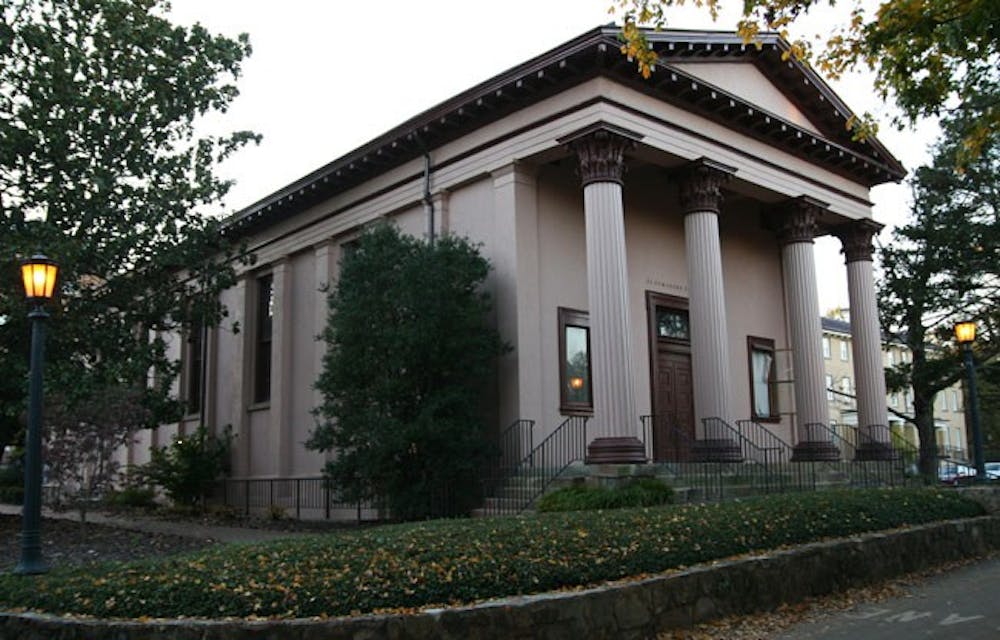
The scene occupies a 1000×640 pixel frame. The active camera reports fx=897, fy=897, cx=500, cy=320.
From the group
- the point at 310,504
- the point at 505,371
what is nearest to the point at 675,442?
the point at 505,371

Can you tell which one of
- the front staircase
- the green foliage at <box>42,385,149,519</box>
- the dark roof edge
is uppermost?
the dark roof edge

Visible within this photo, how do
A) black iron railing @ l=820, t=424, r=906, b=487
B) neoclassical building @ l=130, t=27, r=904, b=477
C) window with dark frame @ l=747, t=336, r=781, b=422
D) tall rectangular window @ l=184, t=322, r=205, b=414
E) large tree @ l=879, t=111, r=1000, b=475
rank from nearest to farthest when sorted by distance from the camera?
neoclassical building @ l=130, t=27, r=904, b=477 → black iron railing @ l=820, t=424, r=906, b=487 → window with dark frame @ l=747, t=336, r=781, b=422 → tall rectangular window @ l=184, t=322, r=205, b=414 → large tree @ l=879, t=111, r=1000, b=475

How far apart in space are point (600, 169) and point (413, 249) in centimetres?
370

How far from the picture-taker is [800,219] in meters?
20.3

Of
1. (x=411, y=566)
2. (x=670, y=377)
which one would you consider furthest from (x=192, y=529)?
(x=411, y=566)

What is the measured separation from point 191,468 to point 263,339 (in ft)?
12.7

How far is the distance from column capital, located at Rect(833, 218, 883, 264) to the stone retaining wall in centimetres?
1265

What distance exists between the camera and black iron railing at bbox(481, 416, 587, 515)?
15.1m

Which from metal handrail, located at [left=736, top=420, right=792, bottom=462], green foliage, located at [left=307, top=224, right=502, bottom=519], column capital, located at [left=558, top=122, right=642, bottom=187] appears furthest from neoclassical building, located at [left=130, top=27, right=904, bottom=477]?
green foliage, located at [left=307, top=224, right=502, bottom=519]

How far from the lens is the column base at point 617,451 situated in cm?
1458

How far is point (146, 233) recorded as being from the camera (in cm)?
1750

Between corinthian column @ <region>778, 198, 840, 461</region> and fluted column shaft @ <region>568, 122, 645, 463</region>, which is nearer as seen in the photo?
fluted column shaft @ <region>568, 122, 645, 463</region>

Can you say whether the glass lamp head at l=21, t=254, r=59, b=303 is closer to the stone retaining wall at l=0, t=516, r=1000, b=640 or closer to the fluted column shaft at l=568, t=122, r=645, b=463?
the stone retaining wall at l=0, t=516, r=1000, b=640

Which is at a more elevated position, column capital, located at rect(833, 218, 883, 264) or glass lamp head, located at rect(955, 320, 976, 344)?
column capital, located at rect(833, 218, 883, 264)
